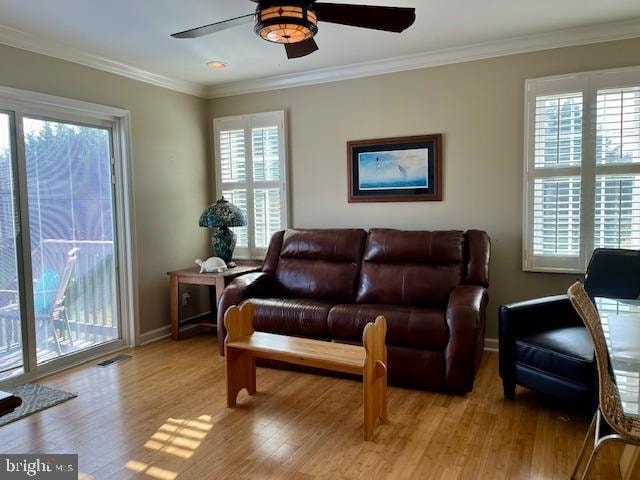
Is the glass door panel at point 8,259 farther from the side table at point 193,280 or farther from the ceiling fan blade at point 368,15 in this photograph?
the ceiling fan blade at point 368,15

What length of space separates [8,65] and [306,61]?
2288 millimetres

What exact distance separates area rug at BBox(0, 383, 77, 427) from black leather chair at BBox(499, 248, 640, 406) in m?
2.91

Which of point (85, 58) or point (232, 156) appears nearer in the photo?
point (85, 58)

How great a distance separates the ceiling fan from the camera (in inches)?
85.1

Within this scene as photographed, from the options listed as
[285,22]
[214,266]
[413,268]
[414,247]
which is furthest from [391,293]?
[285,22]

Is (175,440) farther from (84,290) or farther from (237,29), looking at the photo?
(237,29)

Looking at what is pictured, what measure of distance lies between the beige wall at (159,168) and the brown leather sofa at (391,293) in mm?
1056

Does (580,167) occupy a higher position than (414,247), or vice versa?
(580,167)

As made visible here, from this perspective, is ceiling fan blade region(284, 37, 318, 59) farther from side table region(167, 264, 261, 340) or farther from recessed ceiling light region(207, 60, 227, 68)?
side table region(167, 264, 261, 340)

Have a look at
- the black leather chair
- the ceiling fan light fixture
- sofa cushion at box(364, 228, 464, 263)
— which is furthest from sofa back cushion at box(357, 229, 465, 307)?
the ceiling fan light fixture

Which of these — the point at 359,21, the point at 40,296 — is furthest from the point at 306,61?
the point at 40,296

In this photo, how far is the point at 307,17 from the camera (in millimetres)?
2199

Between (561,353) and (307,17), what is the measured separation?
224 centimetres

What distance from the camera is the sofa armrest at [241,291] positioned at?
12.3ft
